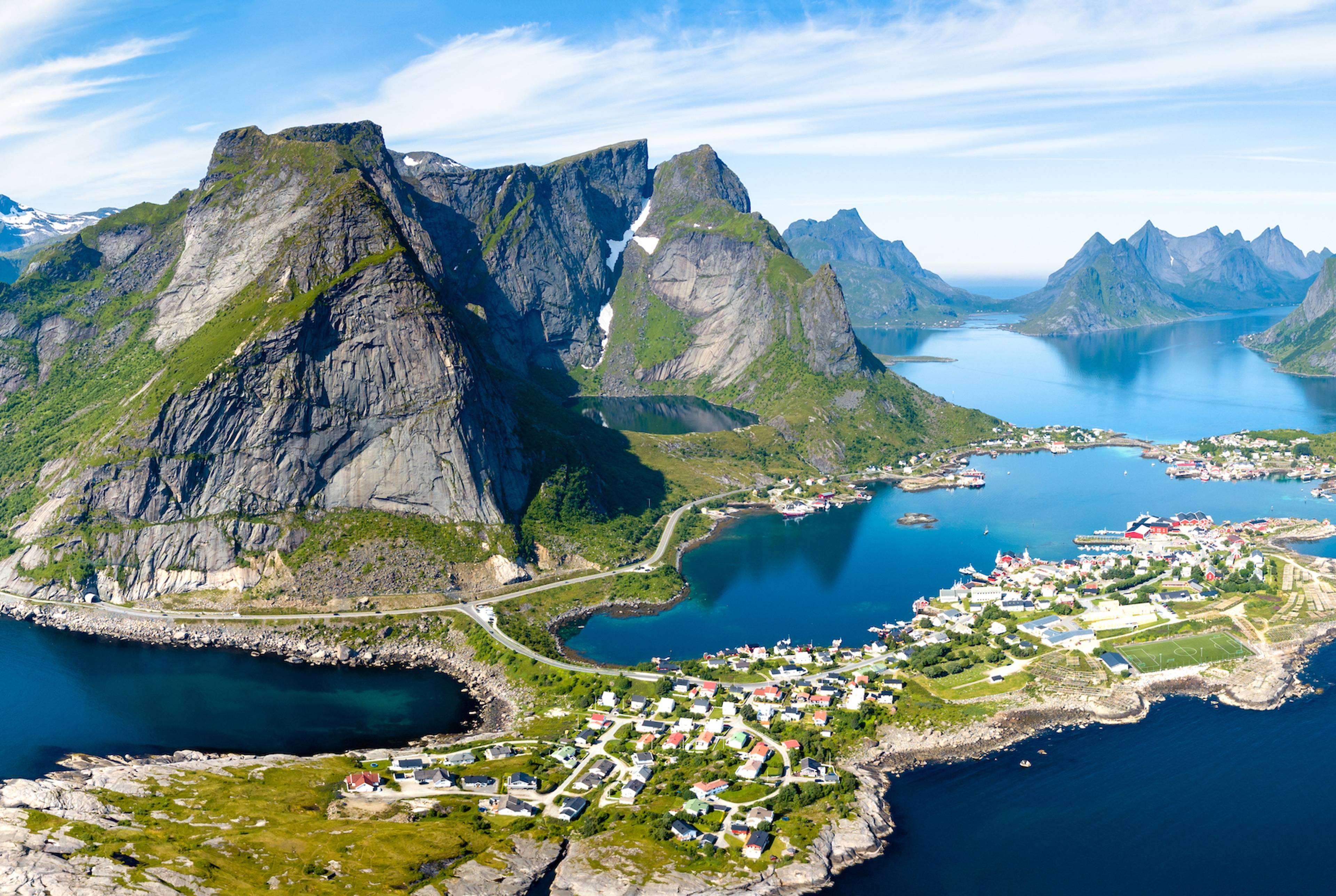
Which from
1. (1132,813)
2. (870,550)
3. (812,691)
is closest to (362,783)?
(812,691)

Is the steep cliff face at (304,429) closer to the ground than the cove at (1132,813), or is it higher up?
higher up

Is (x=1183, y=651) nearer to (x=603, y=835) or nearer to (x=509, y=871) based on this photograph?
(x=603, y=835)

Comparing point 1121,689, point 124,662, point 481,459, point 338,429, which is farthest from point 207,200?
point 1121,689

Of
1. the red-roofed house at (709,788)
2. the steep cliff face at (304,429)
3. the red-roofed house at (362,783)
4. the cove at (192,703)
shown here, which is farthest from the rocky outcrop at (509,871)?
the steep cliff face at (304,429)

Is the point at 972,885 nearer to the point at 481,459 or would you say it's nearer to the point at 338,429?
the point at 481,459

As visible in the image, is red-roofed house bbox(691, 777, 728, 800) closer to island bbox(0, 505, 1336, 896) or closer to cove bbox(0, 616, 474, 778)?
island bbox(0, 505, 1336, 896)

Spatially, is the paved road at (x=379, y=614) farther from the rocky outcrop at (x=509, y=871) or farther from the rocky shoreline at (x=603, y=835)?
→ the rocky outcrop at (x=509, y=871)

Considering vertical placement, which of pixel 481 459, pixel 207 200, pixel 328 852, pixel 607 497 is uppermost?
pixel 207 200
